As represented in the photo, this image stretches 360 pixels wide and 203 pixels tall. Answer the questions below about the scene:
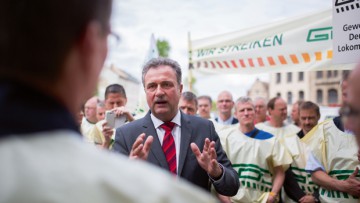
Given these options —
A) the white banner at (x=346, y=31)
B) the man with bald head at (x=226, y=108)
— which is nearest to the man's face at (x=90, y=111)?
the man with bald head at (x=226, y=108)

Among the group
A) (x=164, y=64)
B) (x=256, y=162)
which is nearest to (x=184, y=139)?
(x=164, y=64)

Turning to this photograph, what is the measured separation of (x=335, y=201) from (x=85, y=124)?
4374 millimetres

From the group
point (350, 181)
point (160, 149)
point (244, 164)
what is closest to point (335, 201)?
point (350, 181)

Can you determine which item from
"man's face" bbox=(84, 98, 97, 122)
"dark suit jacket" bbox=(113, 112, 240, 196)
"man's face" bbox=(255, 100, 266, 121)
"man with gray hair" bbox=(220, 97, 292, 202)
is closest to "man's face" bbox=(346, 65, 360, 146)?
"dark suit jacket" bbox=(113, 112, 240, 196)

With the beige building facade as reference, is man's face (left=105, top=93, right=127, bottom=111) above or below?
below

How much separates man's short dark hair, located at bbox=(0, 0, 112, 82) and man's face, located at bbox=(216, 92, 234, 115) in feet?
22.2

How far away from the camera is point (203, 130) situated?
10.5 ft

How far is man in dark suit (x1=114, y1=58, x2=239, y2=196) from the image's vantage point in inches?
112

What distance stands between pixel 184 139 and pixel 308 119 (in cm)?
311

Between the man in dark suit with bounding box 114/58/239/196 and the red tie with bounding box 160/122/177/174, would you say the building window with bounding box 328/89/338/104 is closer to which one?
the man in dark suit with bounding box 114/58/239/196

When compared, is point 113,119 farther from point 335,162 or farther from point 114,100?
point 335,162

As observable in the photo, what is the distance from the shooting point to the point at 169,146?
3.06 m

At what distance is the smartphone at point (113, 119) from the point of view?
4.31 m

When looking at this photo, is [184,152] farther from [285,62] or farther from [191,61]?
[191,61]
